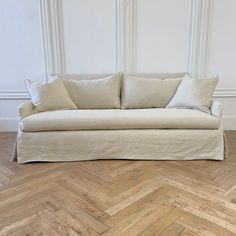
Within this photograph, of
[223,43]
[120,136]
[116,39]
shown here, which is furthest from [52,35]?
[223,43]

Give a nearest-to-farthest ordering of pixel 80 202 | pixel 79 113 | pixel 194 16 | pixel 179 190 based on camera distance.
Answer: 1. pixel 80 202
2. pixel 179 190
3. pixel 79 113
4. pixel 194 16

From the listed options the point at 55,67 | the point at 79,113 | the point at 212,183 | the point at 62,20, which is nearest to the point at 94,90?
the point at 79,113

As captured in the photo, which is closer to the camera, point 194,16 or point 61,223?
point 61,223

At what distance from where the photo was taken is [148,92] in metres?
2.81

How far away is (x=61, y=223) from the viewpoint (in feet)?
5.19

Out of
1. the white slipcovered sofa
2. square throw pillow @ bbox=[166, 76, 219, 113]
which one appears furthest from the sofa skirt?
square throw pillow @ bbox=[166, 76, 219, 113]

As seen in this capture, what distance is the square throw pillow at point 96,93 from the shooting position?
282 centimetres

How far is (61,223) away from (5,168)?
104 centimetres

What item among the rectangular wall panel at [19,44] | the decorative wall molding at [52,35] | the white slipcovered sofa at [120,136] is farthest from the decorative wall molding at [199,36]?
the rectangular wall panel at [19,44]

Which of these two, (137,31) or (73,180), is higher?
(137,31)

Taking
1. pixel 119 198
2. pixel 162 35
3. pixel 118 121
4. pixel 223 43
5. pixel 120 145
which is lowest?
pixel 119 198

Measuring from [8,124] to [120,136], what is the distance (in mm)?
1782

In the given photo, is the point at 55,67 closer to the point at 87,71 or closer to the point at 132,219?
the point at 87,71

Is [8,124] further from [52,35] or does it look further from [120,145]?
[120,145]
